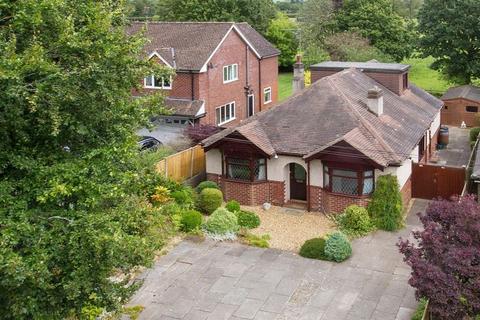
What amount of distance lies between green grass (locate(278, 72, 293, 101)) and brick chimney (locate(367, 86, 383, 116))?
23.8 metres

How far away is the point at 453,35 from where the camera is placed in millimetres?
44812

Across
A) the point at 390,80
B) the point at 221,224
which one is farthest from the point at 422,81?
the point at 221,224

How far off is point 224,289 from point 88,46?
940 cm

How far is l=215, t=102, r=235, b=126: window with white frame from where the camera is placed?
1508 inches

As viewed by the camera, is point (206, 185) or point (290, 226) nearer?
point (290, 226)

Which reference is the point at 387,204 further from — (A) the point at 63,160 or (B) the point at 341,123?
(A) the point at 63,160

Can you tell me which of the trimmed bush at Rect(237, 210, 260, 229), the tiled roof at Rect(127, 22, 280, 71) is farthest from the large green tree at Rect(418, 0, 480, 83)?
the trimmed bush at Rect(237, 210, 260, 229)

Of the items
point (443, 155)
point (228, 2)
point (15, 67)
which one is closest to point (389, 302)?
point (15, 67)

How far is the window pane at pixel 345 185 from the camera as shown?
23.5m

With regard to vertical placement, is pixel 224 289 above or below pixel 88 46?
below

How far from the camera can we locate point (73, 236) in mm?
10703

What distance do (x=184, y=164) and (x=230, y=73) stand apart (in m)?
12.9

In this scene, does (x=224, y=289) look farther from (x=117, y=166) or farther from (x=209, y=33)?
(x=209, y=33)

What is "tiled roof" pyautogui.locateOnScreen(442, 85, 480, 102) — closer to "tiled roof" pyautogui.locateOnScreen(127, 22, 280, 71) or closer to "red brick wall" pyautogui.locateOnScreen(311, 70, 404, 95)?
"red brick wall" pyautogui.locateOnScreen(311, 70, 404, 95)
